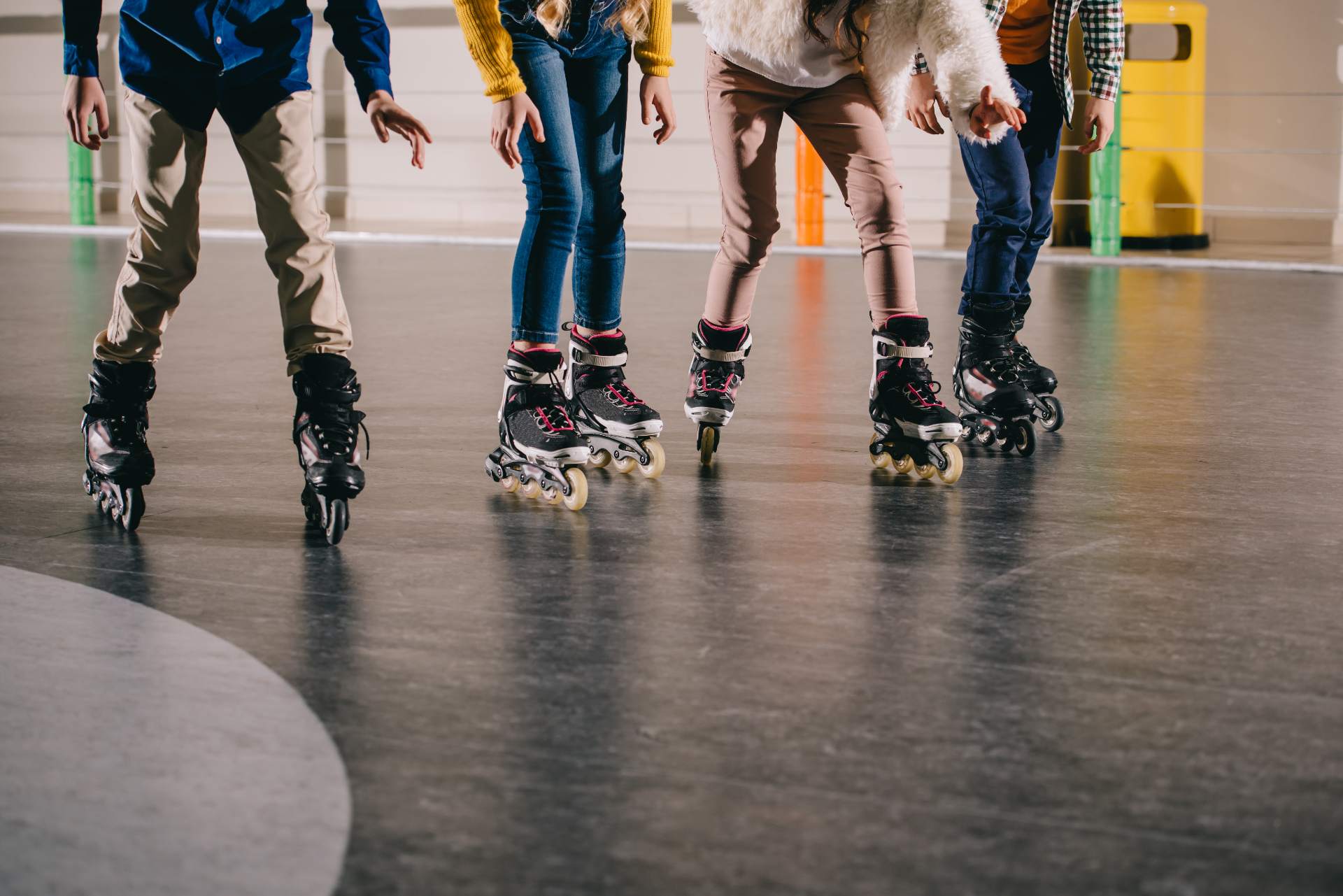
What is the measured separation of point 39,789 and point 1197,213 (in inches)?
316

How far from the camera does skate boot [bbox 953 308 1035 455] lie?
3156 millimetres

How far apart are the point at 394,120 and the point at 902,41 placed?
0.92 metres

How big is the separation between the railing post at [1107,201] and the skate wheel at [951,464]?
212 inches

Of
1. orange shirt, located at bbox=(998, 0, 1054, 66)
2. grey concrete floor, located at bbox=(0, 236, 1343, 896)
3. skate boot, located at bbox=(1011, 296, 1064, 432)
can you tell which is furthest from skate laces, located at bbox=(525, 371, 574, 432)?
orange shirt, located at bbox=(998, 0, 1054, 66)

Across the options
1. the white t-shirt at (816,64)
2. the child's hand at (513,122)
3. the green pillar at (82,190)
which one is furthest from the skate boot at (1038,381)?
the green pillar at (82,190)

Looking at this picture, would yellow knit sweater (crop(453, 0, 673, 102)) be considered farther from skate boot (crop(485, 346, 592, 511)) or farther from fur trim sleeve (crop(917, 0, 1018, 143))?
fur trim sleeve (crop(917, 0, 1018, 143))

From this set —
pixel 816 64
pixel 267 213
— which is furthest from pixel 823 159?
pixel 267 213

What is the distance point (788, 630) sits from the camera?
1990mm

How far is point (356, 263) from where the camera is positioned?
304 inches

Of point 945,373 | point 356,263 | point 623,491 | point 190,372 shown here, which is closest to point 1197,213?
point 356,263

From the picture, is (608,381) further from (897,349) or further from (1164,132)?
(1164,132)

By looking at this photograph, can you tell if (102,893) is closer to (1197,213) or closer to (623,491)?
(623,491)

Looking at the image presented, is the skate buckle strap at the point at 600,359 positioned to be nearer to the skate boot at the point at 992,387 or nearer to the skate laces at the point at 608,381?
the skate laces at the point at 608,381

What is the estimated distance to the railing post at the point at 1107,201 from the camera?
312 inches
